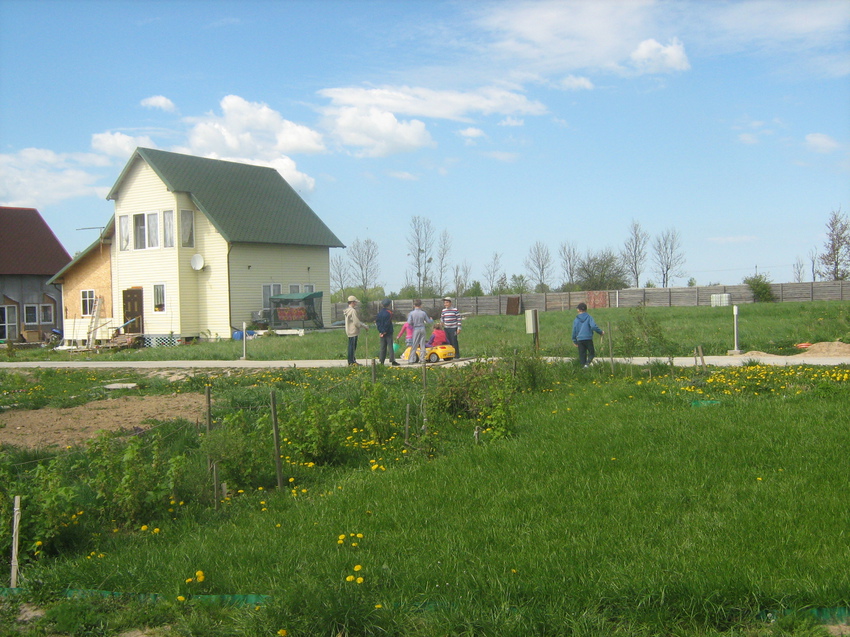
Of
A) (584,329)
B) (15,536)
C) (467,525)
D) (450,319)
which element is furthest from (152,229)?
(467,525)

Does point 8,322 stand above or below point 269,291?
below

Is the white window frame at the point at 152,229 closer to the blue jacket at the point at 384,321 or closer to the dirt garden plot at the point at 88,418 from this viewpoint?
the blue jacket at the point at 384,321

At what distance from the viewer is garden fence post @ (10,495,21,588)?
546 cm

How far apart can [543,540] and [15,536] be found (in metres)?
3.95

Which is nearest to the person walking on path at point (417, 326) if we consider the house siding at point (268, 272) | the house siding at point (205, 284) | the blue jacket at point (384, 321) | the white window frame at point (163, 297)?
the blue jacket at point (384, 321)

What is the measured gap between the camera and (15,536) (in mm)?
5676

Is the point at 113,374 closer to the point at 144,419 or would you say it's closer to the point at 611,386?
the point at 144,419

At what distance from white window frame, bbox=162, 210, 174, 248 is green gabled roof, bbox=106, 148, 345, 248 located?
4.45 feet

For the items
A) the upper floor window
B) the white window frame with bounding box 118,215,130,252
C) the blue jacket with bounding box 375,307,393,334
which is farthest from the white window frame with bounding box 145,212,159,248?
the blue jacket with bounding box 375,307,393,334

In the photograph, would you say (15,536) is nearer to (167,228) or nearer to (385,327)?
(385,327)

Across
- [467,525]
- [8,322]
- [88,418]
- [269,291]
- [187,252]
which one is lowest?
[467,525]

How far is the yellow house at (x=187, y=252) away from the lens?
34.8 metres

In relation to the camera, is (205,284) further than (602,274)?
No

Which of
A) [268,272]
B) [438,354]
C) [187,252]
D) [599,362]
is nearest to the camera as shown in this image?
[599,362]
